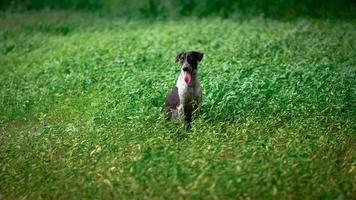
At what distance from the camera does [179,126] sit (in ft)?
26.3

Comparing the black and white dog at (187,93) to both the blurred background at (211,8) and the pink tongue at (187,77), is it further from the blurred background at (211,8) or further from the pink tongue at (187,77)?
the blurred background at (211,8)

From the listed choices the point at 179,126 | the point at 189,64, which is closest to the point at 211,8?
the point at 189,64

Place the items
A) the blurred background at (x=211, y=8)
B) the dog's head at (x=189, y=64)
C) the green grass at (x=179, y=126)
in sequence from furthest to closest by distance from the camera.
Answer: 1. the blurred background at (x=211, y=8)
2. the dog's head at (x=189, y=64)
3. the green grass at (x=179, y=126)

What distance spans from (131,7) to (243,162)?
52.4 ft

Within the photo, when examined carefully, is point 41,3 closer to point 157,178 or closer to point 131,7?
point 131,7

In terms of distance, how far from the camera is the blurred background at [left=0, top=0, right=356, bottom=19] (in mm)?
18625

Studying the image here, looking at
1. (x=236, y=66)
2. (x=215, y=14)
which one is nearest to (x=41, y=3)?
(x=215, y=14)

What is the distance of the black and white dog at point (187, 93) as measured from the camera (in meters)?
8.41

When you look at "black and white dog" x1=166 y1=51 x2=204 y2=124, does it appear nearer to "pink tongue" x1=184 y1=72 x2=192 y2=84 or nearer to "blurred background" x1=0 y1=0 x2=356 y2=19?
"pink tongue" x1=184 y1=72 x2=192 y2=84

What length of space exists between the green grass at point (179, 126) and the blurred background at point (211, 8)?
291 cm

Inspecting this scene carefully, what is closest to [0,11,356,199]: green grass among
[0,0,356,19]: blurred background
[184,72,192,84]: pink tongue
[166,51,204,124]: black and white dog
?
[166,51,204,124]: black and white dog

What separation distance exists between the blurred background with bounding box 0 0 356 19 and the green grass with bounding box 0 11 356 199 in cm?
291

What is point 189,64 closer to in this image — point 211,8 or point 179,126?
point 179,126

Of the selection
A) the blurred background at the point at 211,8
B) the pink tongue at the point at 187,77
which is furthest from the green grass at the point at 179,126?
the blurred background at the point at 211,8
